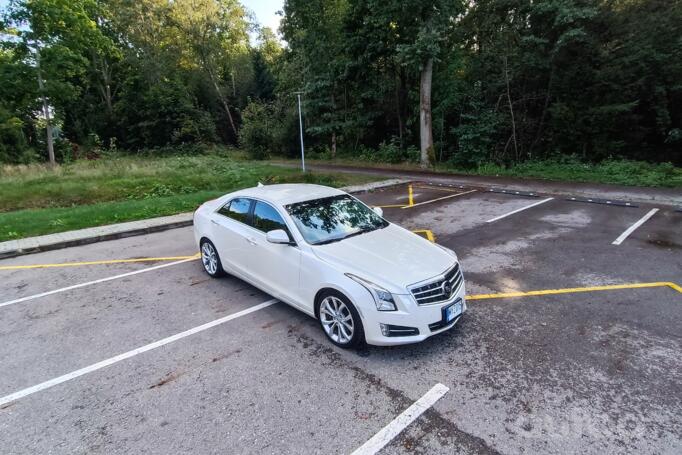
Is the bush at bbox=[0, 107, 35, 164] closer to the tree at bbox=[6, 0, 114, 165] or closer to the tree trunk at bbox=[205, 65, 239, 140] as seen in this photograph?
the tree at bbox=[6, 0, 114, 165]

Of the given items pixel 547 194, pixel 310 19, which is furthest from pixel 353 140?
pixel 547 194

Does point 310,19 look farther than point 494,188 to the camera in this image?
Yes

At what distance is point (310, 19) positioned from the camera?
23.6m

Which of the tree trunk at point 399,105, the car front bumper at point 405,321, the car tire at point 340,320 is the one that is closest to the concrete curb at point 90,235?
the car tire at point 340,320

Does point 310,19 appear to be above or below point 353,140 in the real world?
above

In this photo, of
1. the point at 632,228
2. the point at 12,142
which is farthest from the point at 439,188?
the point at 12,142

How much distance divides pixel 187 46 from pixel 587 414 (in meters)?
43.1

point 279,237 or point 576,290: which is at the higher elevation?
point 279,237

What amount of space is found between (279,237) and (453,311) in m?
2.25

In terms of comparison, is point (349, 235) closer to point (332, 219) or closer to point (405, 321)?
point (332, 219)

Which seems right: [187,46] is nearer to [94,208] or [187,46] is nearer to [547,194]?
[94,208]

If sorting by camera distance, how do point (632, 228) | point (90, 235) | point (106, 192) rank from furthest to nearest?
1. point (106, 192)
2. point (90, 235)
3. point (632, 228)

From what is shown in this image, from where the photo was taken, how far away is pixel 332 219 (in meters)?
5.16

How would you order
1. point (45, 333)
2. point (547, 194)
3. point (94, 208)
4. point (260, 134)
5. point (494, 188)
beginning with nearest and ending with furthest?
point (45, 333)
point (94, 208)
point (547, 194)
point (494, 188)
point (260, 134)
